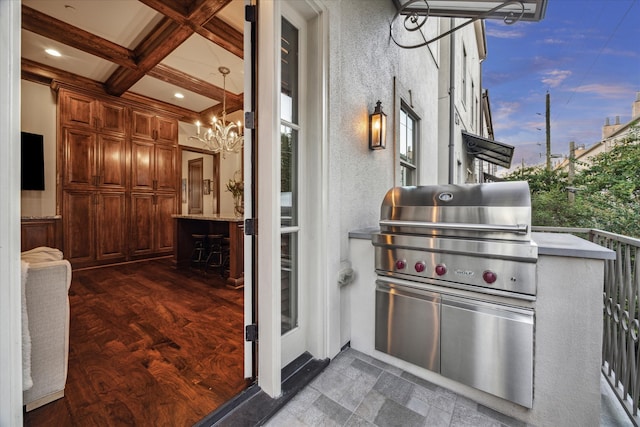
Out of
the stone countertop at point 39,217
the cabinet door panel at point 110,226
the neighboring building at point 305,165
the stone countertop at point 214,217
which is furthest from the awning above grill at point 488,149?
the stone countertop at point 39,217

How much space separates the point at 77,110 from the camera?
4465 millimetres

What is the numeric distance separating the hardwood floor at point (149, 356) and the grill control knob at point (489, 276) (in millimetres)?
1648

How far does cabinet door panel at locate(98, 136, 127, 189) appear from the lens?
4.71 meters

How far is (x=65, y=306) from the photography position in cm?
150

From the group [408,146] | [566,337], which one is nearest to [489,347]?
[566,337]

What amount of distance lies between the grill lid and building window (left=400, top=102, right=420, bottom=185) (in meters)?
1.65

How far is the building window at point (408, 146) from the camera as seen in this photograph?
342 cm

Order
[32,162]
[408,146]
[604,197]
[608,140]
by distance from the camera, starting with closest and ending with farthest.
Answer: [604,197], [608,140], [408,146], [32,162]

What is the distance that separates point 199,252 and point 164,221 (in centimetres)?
163

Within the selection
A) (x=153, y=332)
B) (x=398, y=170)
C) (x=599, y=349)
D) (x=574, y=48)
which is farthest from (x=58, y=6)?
(x=574, y=48)

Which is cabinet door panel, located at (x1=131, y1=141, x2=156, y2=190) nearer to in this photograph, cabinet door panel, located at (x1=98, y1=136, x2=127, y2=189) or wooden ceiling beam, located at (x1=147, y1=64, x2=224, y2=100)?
cabinet door panel, located at (x1=98, y1=136, x2=127, y2=189)

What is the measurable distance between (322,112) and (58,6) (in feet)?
12.2

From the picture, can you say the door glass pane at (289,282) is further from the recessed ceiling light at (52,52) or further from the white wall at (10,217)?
the recessed ceiling light at (52,52)

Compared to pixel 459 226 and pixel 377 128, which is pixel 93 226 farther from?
pixel 459 226
